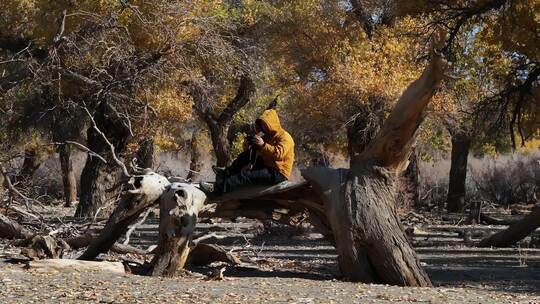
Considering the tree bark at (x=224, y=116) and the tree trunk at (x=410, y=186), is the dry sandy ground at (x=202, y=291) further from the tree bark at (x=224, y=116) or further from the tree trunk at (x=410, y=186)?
the tree bark at (x=224, y=116)

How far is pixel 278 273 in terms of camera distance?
12.8m

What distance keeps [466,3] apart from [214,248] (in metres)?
9.56

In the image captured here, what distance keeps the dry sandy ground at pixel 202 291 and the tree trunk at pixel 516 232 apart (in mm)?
6744

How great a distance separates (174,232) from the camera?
11.6 m

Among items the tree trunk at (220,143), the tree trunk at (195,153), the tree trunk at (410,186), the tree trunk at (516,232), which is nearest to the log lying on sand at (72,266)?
the tree trunk at (516,232)

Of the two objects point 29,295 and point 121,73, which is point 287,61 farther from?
point 29,295

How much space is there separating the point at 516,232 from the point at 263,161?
7.77 m

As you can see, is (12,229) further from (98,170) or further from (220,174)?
(98,170)

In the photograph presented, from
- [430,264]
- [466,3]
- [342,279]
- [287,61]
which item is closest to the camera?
[342,279]

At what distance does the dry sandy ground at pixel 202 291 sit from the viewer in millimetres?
9438

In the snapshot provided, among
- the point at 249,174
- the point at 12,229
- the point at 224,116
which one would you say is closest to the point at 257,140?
the point at 249,174

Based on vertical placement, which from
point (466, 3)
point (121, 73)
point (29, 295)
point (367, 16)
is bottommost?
point (29, 295)

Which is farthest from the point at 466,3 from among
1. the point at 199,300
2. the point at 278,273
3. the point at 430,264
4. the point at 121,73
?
the point at 199,300

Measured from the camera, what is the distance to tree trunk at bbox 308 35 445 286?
11.5 meters
